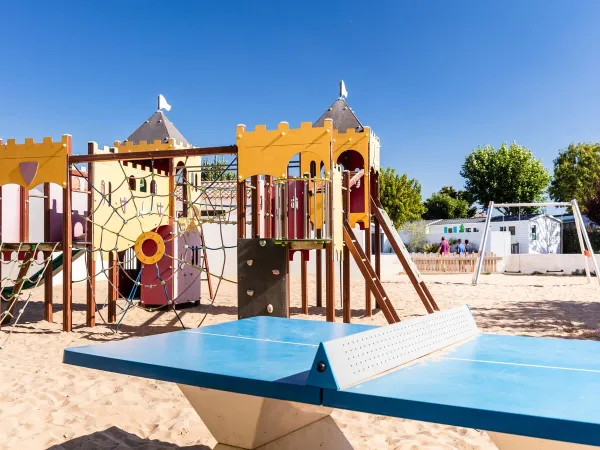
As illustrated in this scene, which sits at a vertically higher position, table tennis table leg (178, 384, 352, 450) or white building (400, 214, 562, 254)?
white building (400, 214, 562, 254)

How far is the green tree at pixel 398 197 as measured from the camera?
45188 mm

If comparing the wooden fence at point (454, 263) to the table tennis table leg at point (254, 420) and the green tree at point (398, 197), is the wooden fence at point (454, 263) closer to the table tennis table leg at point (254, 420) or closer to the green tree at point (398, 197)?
the green tree at point (398, 197)

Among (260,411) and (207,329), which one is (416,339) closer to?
(260,411)

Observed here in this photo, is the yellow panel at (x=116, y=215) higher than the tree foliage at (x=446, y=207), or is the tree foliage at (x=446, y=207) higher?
the tree foliage at (x=446, y=207)

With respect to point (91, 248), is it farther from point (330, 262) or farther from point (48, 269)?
point (330, 262)

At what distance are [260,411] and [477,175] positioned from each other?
51825mm

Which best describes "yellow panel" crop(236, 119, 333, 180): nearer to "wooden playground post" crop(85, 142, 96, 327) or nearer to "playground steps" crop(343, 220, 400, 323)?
"playground steps" crop(343, 220, 400, 323)

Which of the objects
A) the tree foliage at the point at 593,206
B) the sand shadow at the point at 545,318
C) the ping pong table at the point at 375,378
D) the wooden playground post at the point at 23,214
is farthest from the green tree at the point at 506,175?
the ping pong table at the point at 375,378

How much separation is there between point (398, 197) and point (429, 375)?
4341cm

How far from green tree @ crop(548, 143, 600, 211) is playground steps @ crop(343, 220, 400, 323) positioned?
145 feet

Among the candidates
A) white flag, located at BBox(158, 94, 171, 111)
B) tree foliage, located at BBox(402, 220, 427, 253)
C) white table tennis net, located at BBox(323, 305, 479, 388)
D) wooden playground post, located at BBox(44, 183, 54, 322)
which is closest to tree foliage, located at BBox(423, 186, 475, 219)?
tree foliage, located at BBox(402, 220, 427, 253)

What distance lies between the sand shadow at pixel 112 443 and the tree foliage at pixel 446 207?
56.5 metres

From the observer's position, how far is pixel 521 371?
2715 mm

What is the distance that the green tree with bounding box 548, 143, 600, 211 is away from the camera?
49094mm
